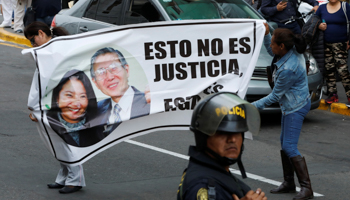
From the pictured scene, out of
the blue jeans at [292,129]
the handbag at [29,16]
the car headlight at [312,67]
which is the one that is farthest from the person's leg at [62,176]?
the handbag at [29,16]

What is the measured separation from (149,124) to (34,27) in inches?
58.7

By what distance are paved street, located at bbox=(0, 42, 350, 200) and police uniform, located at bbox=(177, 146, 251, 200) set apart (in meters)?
3.19

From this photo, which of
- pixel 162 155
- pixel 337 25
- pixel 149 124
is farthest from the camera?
pixel 337 25

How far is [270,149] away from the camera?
772 centimetres

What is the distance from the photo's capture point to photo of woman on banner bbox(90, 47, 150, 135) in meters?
5.41

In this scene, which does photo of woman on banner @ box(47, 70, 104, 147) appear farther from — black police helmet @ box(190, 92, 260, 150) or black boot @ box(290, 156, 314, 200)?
black police helmet @ box(190, 92, 260, 150)

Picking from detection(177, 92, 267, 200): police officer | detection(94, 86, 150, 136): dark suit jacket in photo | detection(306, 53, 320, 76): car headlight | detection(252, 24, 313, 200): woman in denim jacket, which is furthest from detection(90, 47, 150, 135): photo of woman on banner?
detection(306, 53, 320, 76): car headlight

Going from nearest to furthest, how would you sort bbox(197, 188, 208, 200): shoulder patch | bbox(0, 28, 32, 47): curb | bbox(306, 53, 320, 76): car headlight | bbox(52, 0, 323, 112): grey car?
bbox(197, 188, 208, 200): shoulder patch < bbox(52, 0, 323, 112): grey car < bbox(306, 53, 320, 76): car headlight < bbox(0, 28, 32, 47): curb

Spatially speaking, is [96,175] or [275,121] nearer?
[96,175]

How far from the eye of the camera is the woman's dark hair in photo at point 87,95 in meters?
5.27

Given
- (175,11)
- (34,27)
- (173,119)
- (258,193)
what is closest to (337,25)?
(175,11)

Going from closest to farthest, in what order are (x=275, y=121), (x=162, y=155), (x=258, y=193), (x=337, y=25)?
(x=258, y=193)
(x=162, y=155)
(x=275, y=121)
(x=337, y=25)

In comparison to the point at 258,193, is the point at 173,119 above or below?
below

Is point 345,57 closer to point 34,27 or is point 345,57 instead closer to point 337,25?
point 337,25
